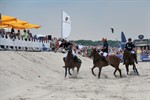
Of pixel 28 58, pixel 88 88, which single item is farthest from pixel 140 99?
pixel 28 58

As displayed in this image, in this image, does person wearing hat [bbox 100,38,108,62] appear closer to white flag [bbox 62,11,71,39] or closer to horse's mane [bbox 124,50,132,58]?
horse's mane [bbox 124,50,132,58]

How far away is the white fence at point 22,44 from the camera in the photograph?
2579 centimetres

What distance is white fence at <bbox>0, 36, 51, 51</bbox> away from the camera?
84.6ft

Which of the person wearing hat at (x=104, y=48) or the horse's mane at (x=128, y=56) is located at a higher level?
the person wearing hat at (x=104, y=48)

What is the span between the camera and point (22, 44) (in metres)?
29.9

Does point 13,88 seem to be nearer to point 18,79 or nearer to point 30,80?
point 18,79

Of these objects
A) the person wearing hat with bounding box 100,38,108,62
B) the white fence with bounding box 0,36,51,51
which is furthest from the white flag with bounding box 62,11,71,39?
the person wearing hat with bounding box 100,38,108,62

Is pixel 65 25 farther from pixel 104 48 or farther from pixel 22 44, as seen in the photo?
pixel 104 48

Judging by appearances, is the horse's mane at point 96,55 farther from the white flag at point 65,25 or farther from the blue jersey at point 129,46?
the white flag at point 65,25

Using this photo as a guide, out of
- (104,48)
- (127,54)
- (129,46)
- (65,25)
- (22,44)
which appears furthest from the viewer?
(65,25)

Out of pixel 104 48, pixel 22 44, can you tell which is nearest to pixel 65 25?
pixel 22 44

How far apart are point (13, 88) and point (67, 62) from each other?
7311 mm

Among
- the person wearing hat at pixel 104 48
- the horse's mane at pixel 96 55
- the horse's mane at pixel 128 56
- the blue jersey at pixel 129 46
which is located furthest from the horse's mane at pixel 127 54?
the horse's mane at pixel 96 55

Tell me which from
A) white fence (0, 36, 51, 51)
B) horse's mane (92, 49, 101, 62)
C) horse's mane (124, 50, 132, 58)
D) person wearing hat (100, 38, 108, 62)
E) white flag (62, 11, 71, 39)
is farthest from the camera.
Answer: white flag (62, 11, 71, 39)
